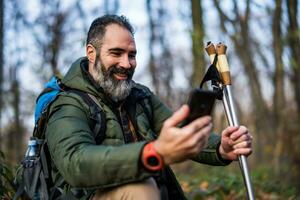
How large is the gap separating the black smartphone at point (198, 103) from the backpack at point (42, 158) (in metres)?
0.83

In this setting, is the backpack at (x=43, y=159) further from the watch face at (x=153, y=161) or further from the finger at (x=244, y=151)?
the finger at (x=244, y=151)

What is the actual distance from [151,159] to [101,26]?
1.28m

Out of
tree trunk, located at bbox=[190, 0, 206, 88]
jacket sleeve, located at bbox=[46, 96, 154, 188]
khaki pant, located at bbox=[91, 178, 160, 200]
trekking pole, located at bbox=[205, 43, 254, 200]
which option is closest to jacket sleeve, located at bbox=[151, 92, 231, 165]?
trekking pole, located at bbox=[205, 43, 254, 200]

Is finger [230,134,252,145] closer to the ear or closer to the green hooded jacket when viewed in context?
the green hooded jacket

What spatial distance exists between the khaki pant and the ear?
105 centimetres

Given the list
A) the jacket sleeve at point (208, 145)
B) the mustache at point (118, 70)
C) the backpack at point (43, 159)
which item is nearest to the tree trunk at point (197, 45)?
the jacket sleeve at point (208, 145)

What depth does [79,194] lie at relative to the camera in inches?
104

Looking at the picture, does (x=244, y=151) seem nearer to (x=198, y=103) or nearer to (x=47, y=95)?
(x=198, y=103)

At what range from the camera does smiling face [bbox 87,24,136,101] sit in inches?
118

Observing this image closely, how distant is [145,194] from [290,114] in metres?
12.8

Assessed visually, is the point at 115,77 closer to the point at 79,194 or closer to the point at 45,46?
the point at 79,194

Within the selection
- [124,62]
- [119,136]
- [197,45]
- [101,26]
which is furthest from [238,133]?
[197,45]

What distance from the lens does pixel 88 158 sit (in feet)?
7.23

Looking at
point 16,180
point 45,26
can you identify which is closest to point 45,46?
point 45,26
